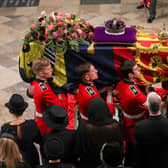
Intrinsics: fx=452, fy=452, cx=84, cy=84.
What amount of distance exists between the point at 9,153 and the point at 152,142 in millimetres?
1539

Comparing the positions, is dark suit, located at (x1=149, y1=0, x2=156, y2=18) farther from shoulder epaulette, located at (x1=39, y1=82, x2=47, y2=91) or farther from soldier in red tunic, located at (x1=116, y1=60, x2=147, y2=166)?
shoulder epaulette, located at (x1=39, y1=82, x2=47, y2=91)

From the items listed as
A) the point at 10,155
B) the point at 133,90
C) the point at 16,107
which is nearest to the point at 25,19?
the point at 133,90

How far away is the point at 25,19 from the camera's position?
39.1 feet

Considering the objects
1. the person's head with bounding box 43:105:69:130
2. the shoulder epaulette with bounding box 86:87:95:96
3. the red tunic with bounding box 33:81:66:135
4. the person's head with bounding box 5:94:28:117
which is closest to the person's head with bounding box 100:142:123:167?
the person's head with bounding box 43:105:69:130

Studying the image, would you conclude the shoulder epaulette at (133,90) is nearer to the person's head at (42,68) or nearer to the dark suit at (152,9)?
the person's head at (42,68)

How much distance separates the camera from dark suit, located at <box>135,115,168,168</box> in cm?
485

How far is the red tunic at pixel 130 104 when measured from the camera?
18.8 feet

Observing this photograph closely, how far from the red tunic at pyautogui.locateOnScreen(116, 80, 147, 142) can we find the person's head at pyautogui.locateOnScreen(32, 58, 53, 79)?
943 millimetres

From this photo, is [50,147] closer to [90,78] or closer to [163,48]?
[90,78]

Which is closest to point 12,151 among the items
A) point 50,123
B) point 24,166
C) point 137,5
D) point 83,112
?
point 24,166

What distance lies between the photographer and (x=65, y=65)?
6.45 meters

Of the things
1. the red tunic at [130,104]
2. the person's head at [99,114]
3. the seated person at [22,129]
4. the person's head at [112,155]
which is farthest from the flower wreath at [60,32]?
the person's head at [112,155]

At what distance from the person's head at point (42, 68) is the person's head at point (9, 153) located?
1.57 metres

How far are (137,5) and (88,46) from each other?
6363mm
